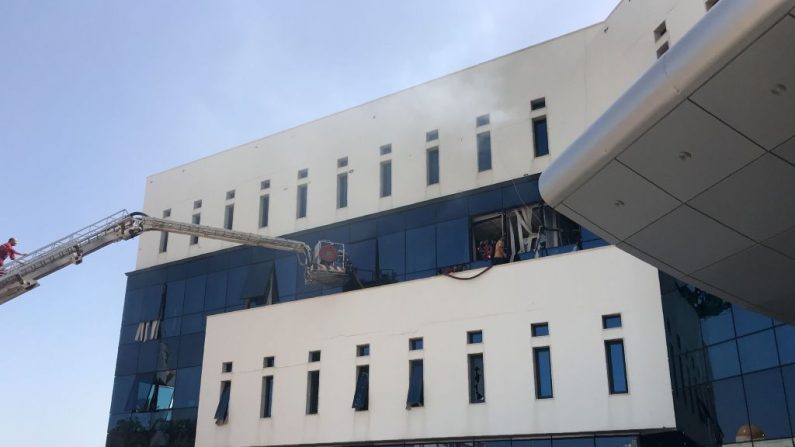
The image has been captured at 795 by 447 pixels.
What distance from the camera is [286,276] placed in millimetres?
30297

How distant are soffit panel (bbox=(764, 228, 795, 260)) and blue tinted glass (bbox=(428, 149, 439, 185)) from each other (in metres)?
16.3

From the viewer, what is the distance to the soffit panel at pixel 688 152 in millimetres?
10055

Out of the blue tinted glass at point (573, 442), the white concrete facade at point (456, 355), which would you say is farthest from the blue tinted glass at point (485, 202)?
the blue tinted glass at point (573, 442)

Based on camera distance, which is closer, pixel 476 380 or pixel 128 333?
pixel 476 380

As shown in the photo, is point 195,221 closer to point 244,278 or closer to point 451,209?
point 244,278

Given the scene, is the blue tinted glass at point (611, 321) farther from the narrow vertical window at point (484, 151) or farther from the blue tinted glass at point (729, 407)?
the narrow vertical window at point (484, 151)

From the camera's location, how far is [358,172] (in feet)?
96.7

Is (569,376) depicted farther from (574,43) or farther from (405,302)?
(574,43)

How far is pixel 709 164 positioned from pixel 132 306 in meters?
29.7

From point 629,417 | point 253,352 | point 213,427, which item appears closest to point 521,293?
point 629,417

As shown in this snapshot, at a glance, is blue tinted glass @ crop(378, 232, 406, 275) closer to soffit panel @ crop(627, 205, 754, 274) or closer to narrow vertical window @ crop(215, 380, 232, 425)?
narrow vertical window @ crop(215, 380, 232, 425)

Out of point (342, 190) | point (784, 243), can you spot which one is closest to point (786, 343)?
point (784, 243)

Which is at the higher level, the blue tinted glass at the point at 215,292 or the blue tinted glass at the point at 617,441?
the blue tinted glass at the point at 215,292

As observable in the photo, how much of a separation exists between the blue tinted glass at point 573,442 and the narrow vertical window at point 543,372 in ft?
4.11
